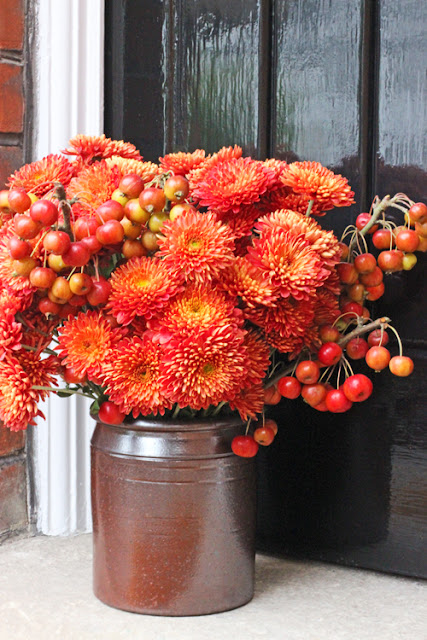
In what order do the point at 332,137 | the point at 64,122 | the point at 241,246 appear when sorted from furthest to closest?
the point at 64,122 → the point at 332,137 → the point at 241,246

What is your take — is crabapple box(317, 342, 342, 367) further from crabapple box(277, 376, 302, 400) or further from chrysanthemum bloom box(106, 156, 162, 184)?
chrysanthemum bloom box(106, 156, 162, 184)

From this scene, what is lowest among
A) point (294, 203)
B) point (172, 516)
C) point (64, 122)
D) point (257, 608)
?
point (257, 608)

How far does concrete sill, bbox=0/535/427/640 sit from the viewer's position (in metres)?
0.86

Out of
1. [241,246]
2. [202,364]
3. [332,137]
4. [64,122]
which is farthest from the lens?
[64,122]

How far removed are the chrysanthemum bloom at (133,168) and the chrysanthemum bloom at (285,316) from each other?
18 cm

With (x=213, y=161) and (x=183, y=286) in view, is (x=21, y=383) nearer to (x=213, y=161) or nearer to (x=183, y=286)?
(x=183, y=286)

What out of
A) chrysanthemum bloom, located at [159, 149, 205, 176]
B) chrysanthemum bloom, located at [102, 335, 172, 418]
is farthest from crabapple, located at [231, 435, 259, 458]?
chrysanthemum bloom, located at [159, 149, 205, 176]

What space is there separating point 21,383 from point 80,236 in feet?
0.50

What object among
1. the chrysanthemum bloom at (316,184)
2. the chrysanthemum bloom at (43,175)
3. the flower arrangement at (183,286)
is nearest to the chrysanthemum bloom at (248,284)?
the flower arrangement at (183,286)

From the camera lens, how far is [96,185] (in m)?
0.87

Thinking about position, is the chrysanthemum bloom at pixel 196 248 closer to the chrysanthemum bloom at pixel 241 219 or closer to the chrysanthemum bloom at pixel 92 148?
the chrysanthemum bloom at pixel 241 219

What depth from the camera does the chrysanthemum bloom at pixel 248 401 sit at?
0.84 metres

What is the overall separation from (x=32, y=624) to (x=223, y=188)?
48 cm

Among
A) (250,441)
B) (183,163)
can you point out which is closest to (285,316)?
(250,441)
